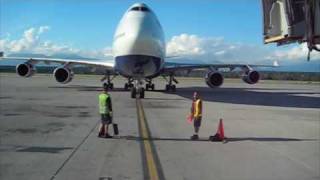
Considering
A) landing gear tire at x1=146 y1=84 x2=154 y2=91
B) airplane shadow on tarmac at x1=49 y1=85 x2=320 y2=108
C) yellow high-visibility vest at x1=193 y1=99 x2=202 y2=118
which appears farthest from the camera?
landing gear tire at x1=146 y1=84 x2=154 y2=91

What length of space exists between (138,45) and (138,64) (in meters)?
1.03

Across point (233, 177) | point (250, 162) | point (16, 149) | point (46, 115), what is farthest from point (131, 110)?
point (233, 177)

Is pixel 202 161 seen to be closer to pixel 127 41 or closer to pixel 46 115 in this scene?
pixel 46 115

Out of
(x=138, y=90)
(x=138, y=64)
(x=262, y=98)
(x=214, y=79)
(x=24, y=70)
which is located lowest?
(x=262, y=98)

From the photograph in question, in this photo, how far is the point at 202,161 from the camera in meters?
10.9

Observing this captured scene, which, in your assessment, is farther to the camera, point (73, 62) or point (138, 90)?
point (73, 62)

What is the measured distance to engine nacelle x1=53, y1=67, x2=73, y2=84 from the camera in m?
37.4

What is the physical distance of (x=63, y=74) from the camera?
3759cm

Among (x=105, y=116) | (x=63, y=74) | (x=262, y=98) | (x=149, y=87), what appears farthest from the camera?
(x=149, y=87)

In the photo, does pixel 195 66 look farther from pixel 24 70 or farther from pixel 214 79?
pixel 24 70

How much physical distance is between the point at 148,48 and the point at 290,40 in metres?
24.2

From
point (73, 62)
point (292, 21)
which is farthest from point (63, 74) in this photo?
point (292, 21)

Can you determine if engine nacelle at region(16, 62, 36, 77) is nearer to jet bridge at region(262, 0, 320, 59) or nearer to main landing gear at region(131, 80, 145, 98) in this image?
main landing gear at region(131, 80, 145, 98)

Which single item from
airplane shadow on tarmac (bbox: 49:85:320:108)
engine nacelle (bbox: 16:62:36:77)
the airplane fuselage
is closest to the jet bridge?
airplane shadow on tarmac (bbox: 49:85:320:108)
